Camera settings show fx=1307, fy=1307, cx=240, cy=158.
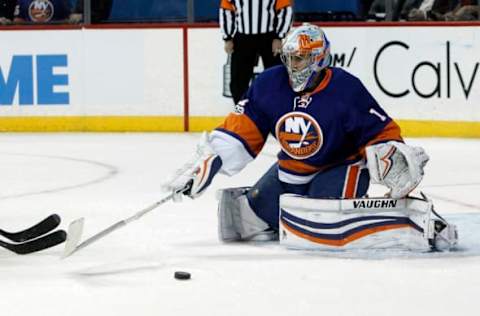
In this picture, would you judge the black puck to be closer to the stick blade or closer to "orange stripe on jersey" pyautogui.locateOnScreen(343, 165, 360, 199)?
the stick blade

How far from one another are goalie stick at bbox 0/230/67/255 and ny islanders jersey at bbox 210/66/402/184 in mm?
588

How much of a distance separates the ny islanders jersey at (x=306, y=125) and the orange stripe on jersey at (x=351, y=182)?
32 mm

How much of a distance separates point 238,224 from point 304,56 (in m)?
0.62

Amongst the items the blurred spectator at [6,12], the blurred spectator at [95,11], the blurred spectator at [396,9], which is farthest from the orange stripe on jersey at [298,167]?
the blurred spectator at [6,12]

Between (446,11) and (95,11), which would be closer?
(446,11)

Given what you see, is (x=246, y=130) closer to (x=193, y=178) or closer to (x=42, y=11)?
(x=193, y=178)

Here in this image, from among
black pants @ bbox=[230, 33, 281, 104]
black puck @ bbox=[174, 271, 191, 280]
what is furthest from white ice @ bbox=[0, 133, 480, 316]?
black pants @ bbox=[230, 33, 281, 104]

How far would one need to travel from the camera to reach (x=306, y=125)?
417cm

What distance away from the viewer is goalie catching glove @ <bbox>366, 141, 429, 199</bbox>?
4.02 metres

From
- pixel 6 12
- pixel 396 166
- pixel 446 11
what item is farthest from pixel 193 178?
pixel 6 12

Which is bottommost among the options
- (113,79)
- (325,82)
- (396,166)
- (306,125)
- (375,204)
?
(113,79)

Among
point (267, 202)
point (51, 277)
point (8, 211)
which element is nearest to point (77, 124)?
point (8, 211)

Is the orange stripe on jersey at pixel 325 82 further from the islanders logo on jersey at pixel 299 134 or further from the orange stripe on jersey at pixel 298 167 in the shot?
the orange stripe on jersey at pixel 298 167

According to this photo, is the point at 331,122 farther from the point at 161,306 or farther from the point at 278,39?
the point at 278,39
